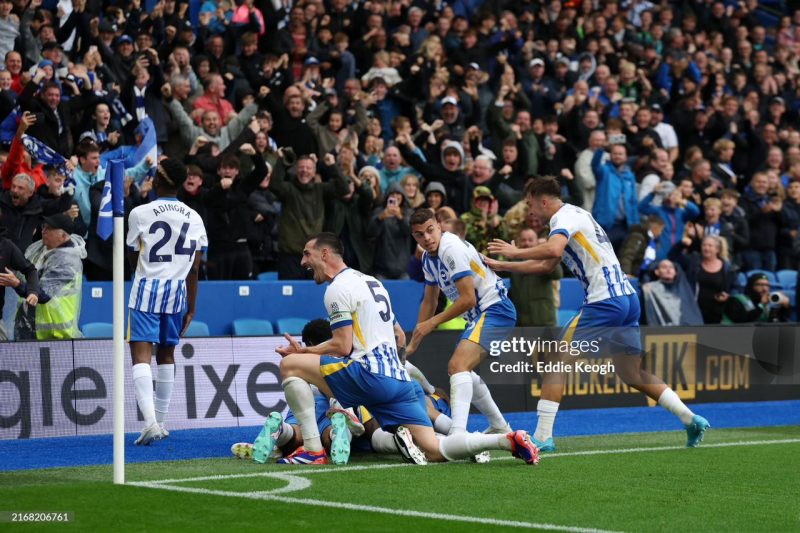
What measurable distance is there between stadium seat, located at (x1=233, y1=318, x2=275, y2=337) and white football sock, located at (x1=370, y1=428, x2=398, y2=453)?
522cm

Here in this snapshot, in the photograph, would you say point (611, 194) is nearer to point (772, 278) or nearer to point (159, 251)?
point (772, 278)

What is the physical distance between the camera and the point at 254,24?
19094 mm

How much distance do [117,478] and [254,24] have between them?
11841mm

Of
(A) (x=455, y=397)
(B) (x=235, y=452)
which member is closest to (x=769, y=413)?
(A) (x=455, y=397)

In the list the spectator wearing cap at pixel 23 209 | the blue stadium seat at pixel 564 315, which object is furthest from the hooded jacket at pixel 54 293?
the blue stadium seat at pixel 564 315

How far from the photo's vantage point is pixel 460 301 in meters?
10.9

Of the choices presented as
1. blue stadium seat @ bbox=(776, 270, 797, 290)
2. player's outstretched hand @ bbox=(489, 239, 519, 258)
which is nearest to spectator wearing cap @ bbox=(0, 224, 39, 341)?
player's outstretched hand @ bbox=(489, 239, 519, 258)

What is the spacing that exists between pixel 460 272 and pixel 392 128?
318 inches

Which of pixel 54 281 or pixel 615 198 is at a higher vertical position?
pixel 615 198

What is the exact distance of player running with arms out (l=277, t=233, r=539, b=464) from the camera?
31.1 ft

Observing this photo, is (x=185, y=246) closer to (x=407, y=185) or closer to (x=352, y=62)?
(x=407, y=185)

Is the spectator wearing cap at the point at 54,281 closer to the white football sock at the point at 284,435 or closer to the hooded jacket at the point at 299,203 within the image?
the hooded jacket at the point at 299,203

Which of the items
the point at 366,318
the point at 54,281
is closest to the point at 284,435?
the point at 366,318

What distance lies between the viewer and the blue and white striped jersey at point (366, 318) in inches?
372
